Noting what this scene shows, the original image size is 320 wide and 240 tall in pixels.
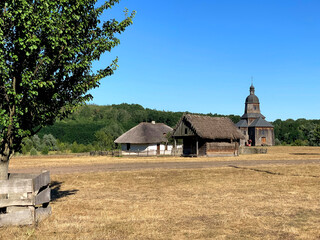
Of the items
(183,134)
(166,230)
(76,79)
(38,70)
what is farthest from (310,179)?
(183,134)

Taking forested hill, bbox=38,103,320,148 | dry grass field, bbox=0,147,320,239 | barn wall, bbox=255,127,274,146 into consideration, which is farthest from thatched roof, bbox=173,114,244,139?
A: barn wall, bbox=255,127,274,146

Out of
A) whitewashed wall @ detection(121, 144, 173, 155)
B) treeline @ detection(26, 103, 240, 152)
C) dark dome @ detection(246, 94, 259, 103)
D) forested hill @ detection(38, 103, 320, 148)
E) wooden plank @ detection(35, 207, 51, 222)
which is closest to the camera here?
wooden plank @ detection(35, 207, 51, 222)

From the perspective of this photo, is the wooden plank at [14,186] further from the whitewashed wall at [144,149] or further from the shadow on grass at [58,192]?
the whitewashed wall at [144,149]

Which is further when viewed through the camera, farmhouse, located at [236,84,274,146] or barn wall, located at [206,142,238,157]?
farmhouse, located at [236,84,274,146]

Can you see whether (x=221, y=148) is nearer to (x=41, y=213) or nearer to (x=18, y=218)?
(x=41, y=213)

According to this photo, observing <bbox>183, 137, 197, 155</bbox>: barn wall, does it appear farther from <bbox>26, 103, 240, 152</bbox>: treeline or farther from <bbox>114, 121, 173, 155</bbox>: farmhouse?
<bbox>26, 103, 240, 152</bbox>: treeline

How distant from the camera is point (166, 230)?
294 inches

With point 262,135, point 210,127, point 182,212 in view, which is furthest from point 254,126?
point 182,212

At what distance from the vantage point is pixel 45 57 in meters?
8.07

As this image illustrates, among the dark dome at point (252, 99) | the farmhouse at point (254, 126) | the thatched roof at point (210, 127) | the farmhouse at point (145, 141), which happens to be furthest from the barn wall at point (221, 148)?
the dark dome at point (252, 99)

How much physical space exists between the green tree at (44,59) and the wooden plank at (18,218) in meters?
1.43

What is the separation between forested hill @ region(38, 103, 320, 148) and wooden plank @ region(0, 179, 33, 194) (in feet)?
198

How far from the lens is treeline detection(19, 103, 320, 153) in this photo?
62.2 metres

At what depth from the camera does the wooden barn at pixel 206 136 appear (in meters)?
45.5
